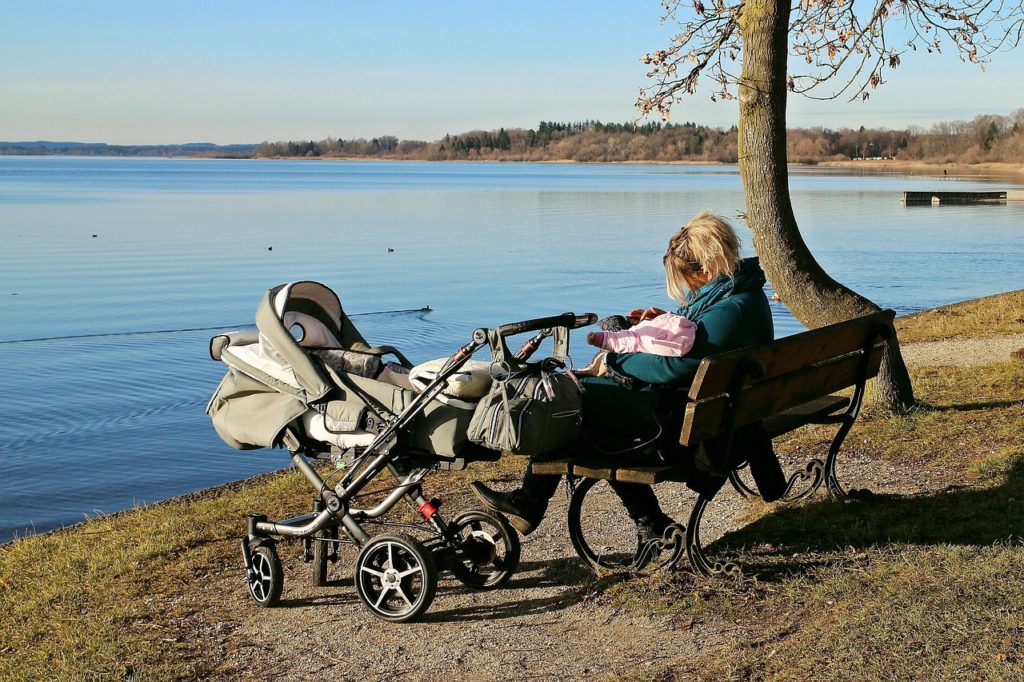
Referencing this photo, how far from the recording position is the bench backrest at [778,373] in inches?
184

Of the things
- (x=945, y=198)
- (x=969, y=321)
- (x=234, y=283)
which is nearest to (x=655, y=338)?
(x=969, y=321)

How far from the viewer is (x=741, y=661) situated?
13.6 ft

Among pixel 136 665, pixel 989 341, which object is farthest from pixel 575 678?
pixel 989 341

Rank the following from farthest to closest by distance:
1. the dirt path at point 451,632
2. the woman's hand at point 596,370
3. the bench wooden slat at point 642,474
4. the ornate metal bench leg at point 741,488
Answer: the ornate metal bench leg at point 741,488, the woman's hand at point 596,370, the bench wooden slat at point 642,474, the dirt path at point 451,632

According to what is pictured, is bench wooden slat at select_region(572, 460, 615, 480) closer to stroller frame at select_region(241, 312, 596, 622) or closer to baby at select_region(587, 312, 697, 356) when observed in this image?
stroller frame at select_region(241, 312, 596, 622)

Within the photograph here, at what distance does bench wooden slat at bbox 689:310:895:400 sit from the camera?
15.1ft

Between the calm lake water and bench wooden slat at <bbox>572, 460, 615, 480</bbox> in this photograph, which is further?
the calm lake water

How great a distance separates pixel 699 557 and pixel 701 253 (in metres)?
1.35

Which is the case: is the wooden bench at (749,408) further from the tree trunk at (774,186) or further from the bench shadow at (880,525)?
the tree trunk at (774,186)

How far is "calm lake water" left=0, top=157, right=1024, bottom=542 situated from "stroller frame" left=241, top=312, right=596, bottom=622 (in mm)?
4469

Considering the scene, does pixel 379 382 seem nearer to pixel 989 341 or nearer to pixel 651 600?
pixel 651 600

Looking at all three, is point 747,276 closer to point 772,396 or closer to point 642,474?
point 772,396

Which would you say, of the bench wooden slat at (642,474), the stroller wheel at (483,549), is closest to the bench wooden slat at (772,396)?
the bench wooden slat at (642,474)

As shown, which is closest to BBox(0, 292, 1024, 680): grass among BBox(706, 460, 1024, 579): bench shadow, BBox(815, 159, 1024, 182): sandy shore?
BBox(706, 460, 1024, 579): bench shadow
